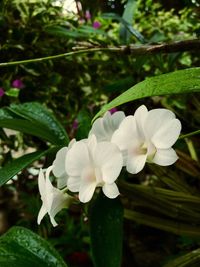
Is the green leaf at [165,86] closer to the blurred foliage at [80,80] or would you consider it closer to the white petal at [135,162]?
the white petal at [135,162]

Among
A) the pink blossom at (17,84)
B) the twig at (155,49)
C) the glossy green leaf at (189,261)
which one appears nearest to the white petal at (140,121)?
the twig at (155,49)

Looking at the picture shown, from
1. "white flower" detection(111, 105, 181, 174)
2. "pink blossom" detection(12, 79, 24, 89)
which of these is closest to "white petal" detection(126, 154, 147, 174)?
"white flower" detection(111, 105, 181, 174)

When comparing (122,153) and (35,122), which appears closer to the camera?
(122,153)

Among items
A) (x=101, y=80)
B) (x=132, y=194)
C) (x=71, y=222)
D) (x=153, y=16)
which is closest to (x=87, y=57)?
(x=101, y=80)

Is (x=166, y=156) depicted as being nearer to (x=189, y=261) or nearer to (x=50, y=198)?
(x=50, y=198)

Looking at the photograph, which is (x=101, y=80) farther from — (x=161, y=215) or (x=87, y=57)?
(x=161, y=215)

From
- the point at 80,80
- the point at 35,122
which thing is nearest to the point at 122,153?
the point at 35,122
